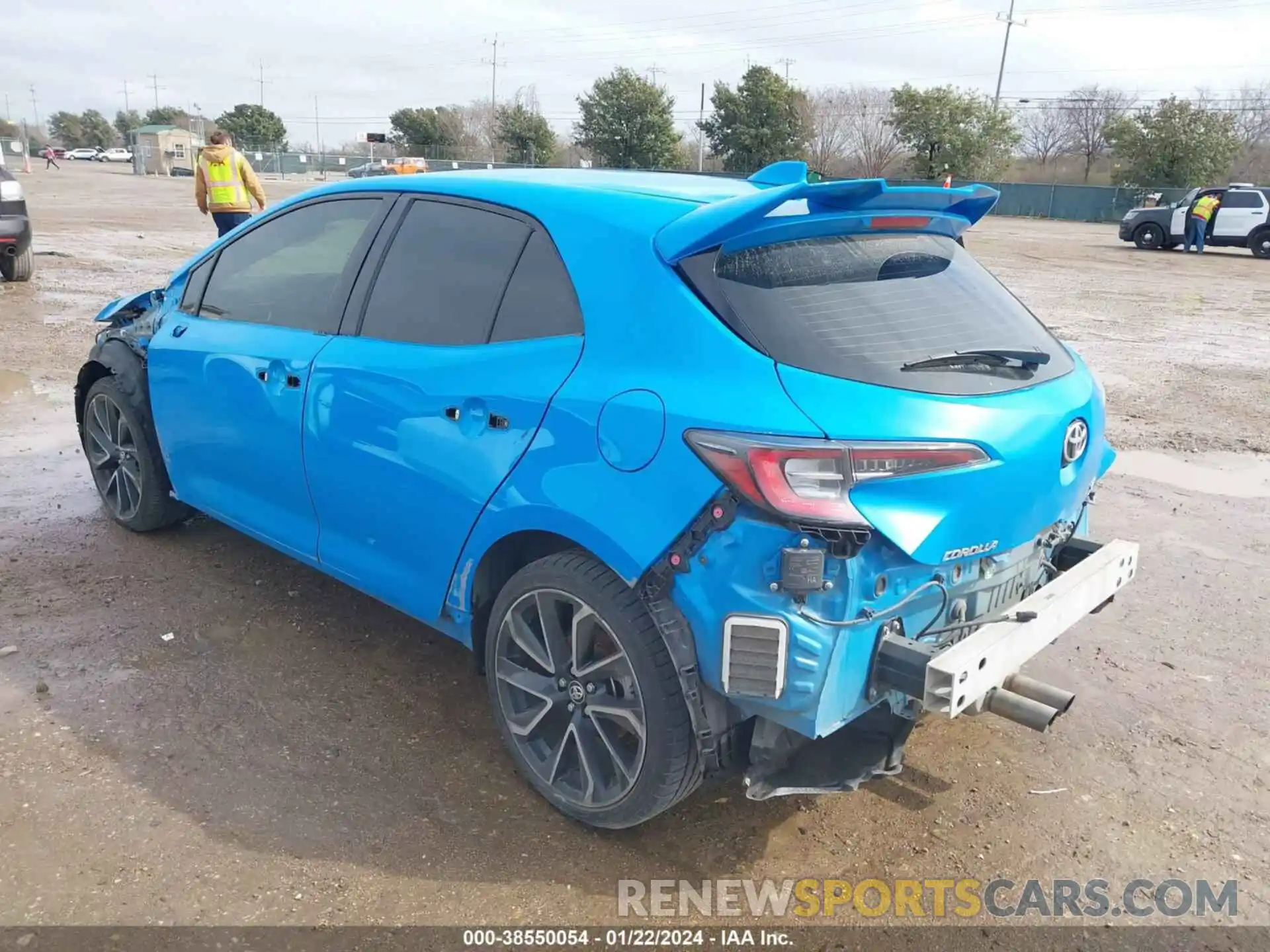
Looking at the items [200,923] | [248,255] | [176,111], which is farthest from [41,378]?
[176,111]

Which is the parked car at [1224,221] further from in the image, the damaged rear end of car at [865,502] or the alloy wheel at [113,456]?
the alloy wheel at [113,456]

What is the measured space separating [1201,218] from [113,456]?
28600 mm

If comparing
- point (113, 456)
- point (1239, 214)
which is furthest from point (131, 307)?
point (1239, 214)

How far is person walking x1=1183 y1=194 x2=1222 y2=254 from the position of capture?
86.1ft

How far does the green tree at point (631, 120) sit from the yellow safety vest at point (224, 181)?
154 feet

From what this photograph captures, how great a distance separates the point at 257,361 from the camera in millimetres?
3738

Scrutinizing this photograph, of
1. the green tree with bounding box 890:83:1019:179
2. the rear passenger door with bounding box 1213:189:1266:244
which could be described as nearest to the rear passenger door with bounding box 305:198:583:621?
the rear passenger door with bounding box 1213:189:1266:244

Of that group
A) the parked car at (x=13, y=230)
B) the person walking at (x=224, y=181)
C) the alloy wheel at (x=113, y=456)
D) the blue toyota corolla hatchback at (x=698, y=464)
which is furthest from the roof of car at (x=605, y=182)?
the parked car at (x=13, y=230)

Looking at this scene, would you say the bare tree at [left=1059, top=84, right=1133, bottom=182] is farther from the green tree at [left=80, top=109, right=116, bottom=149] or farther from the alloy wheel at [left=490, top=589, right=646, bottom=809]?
the green tree at [left=80, top=109, right=116, bottom=149]

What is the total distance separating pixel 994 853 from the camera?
9.45 ft

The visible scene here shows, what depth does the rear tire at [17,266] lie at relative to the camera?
1283 centimetres

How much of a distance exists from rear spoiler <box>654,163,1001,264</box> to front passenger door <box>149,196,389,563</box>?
1462mm

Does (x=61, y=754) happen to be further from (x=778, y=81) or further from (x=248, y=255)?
(x=778, y=81)

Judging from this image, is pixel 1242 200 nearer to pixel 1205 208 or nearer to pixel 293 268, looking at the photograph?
pixel 1205 208
